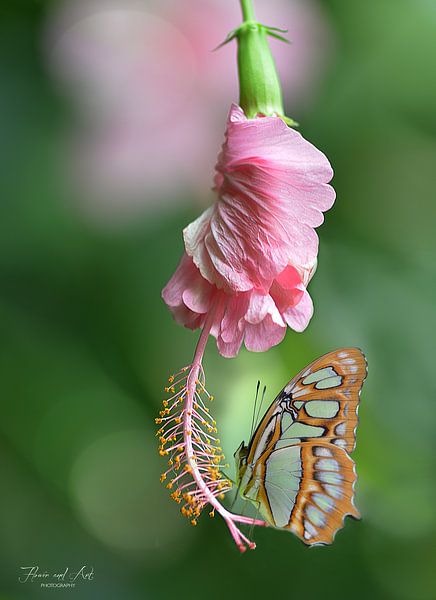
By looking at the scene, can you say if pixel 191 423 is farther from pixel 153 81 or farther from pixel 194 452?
pixel 153 81

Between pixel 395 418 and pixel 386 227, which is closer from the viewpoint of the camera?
pixel 395 418

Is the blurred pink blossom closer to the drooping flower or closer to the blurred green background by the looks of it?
the blurred green background

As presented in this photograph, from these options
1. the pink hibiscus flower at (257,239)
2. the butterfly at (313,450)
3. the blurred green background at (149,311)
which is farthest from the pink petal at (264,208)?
the blurred green background at (149,311)

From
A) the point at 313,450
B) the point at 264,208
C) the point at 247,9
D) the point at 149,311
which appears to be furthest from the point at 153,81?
the point at 313,450

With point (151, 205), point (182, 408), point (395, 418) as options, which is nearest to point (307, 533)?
point (182, 408)

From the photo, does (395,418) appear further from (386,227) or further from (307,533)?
(307,533)

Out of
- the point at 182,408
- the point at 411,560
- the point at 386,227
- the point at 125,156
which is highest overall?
the point at 125,156

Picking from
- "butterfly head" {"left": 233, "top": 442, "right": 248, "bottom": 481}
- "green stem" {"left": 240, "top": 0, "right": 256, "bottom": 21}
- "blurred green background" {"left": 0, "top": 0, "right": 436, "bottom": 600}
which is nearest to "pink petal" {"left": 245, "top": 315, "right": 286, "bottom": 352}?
"butterfly head" {"left": 233, "top": 442, "right": 248, "bottom": 481}
